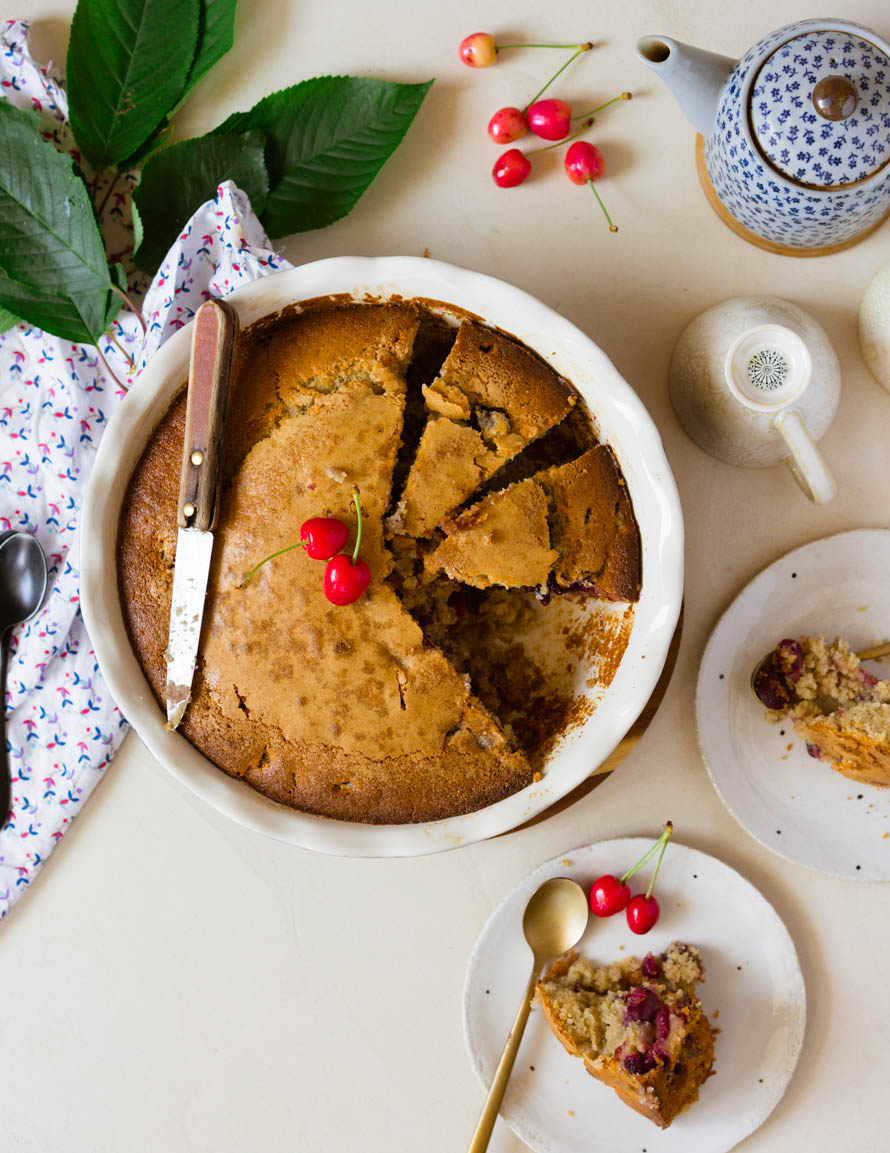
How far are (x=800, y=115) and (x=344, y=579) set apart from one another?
1.05 m

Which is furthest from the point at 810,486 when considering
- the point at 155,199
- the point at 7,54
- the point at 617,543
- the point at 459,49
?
the point at 7,54

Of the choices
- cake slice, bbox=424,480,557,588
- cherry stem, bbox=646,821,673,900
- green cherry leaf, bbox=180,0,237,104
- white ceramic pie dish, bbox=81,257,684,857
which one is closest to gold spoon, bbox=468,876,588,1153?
cherry stem, bbox=646,821,673,900

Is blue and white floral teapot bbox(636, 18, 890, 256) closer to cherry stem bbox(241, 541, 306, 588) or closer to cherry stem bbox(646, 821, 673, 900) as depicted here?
cherry stem bbox(241, 541, 306, 588)

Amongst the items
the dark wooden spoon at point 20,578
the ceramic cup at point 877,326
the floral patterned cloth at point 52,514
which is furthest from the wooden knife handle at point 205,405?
the ceramic cup at point 877,326

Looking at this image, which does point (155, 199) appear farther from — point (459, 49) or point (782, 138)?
point (782, 138)

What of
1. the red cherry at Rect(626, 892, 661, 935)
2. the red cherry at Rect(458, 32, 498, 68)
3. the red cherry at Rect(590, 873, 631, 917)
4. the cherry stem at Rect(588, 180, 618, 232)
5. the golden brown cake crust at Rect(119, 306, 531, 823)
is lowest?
the red cherry at Rect(626, 892, 661, 935)

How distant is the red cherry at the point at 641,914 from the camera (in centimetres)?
182

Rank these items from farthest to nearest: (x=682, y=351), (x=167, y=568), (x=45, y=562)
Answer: (x=45, y=562) → (x=682, y=351) → (x=167, y=568)

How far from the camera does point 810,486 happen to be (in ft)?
5.09

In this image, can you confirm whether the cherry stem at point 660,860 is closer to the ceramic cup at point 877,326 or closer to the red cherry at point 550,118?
the ceramic cup at point 877,326

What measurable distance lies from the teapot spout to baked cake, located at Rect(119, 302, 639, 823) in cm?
53

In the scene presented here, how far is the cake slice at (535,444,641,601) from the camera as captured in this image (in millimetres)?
1613

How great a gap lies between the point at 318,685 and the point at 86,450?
2.53 ft

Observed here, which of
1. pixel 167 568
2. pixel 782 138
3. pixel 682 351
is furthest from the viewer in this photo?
pixel 682 351
